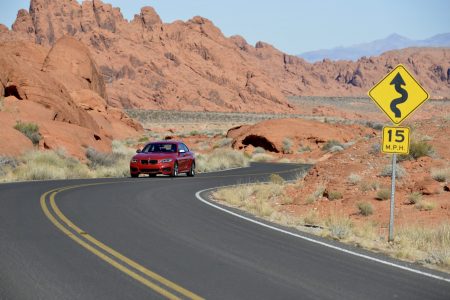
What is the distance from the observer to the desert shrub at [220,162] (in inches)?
1407

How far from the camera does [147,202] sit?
16.4 m

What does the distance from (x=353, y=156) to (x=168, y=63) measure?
112m

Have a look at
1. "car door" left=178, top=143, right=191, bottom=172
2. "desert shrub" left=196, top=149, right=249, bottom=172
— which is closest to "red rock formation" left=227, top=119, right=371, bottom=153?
"desert shrub" left=196, top=149, right=249, bottom=172

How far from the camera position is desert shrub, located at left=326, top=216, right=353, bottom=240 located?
1181cm

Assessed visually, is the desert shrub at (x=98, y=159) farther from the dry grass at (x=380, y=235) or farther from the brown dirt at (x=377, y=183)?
the dry grass at (x=380, y=235)

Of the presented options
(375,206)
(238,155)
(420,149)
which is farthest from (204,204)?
(238,155)

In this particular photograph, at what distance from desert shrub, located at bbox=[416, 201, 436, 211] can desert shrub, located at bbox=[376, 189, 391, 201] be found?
4.83 feet

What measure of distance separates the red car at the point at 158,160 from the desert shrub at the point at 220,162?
819 cm

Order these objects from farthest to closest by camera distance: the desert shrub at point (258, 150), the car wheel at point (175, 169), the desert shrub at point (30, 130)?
the desert shrub at point (258, 150), the desert shrub at point (30, 130), the car wheel at point (175, 169)

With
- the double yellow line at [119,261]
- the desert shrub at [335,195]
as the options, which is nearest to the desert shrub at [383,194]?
the desert shrub at [335,195]

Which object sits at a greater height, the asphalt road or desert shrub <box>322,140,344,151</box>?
the asphalt road

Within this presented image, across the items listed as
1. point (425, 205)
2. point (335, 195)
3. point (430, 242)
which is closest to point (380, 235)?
point (430, 242)

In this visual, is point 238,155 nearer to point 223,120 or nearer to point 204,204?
point 204,204

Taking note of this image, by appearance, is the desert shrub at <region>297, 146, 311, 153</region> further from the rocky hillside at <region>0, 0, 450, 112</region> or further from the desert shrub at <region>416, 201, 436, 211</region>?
the rocky hillside at <region>0, 0, 450, 112</region>
